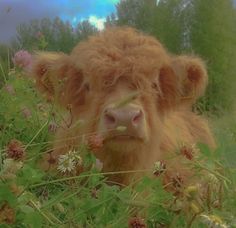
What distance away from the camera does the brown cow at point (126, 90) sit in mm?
3908

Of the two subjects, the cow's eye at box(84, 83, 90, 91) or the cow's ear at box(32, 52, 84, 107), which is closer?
the cow's eye at box(84, 83, 90, 91)

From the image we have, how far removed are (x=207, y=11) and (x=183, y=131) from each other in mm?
30749

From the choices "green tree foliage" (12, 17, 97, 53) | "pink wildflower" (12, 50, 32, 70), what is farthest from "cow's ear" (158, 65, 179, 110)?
"green tree foliage" (12, 17, 97, 53)

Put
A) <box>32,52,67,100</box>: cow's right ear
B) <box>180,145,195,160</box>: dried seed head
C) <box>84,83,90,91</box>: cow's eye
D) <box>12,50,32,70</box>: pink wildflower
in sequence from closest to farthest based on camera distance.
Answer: <box>180,145,195,160</box>: dried seed head < <box>84,83,90,91</box>: cow's eye < <box>32,52,67,100</box>: cow's right ear < <box>12,50,32,70</box>: pink wildflower

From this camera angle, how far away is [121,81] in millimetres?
4227

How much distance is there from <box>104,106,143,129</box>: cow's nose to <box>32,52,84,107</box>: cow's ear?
0.71 meters

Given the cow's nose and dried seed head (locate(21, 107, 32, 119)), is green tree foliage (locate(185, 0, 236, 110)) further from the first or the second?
the cow's nose

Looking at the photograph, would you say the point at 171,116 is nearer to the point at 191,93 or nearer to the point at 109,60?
the point at 191,93

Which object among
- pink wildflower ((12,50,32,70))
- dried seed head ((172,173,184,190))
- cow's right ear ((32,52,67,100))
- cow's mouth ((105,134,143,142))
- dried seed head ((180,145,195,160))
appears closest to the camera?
dried seed head ((172,173,184,190))

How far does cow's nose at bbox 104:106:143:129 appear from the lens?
12.0 ft

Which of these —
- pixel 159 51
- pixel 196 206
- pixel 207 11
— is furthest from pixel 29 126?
pixel 207 11

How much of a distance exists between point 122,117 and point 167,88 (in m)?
1.24

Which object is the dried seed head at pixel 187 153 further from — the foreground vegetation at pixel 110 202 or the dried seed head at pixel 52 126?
the dried seed head at pixel 52 126

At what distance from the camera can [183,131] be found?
541cm
